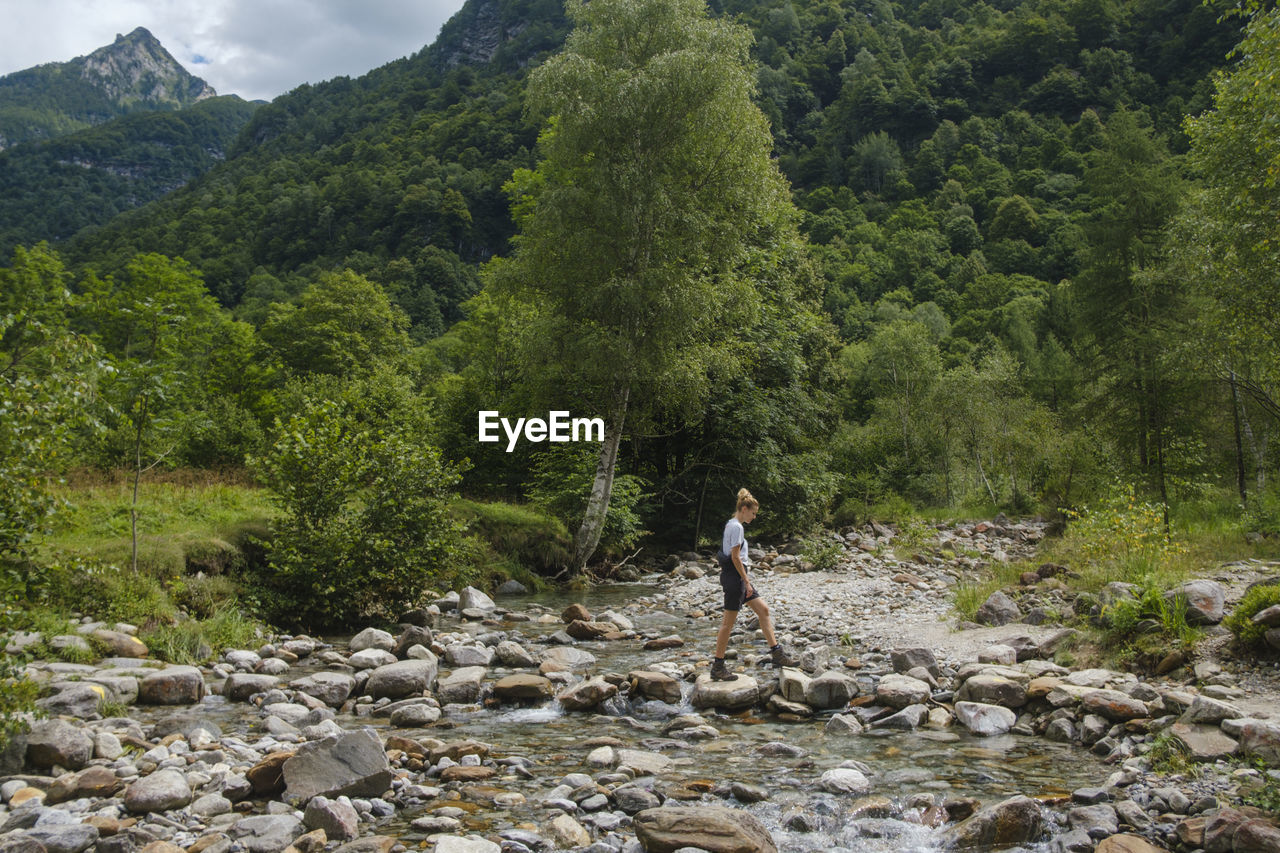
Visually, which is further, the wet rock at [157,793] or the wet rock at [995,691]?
the wet rock at [995,691]

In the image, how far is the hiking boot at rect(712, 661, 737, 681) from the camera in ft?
33.3

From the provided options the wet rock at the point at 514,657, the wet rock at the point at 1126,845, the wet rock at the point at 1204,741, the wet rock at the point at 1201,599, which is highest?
the wet rock at the point at 1201,599

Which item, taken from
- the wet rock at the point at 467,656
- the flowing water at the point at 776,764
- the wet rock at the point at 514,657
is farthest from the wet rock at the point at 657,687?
the wet rock at the point at 467,656

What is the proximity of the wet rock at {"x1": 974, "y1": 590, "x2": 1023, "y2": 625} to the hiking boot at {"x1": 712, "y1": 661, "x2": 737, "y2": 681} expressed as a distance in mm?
4925

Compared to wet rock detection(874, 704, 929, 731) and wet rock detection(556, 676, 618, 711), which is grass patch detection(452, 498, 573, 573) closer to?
wet rock detection(556, 676, 618, 711)

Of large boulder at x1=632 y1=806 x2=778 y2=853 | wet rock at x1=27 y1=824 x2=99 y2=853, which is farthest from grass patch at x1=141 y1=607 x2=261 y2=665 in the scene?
large boulder at x1=632 y1=806 x2=778 y2=853

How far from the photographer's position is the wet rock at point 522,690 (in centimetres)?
1003

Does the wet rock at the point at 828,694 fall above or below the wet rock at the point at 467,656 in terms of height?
above

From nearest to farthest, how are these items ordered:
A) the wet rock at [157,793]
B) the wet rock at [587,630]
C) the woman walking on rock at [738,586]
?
the wet rock at [157,793]
the woman walking on rock at [738,586]
the wet rock at [587,630]

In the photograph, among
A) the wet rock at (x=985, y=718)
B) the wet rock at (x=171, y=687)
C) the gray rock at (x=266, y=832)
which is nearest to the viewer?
the gray rock at (x=266, y=832)

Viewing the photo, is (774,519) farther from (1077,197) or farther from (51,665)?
(1077,197)

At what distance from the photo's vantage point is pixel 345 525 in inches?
539

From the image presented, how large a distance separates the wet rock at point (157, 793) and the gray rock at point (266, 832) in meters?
0.72

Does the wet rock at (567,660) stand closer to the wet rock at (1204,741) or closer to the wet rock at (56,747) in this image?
the wet rock at (56,747)
